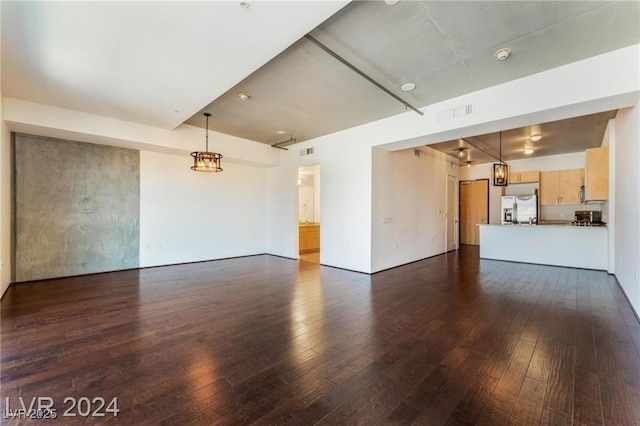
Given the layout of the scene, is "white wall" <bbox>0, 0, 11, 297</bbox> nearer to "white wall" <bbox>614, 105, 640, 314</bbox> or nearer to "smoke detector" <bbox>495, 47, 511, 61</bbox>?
"smoke detector" <bbox>495, 47, 511, 61</bbox>

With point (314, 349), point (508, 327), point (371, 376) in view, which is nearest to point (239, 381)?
point (314, 349)

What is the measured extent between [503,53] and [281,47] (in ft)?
8.29

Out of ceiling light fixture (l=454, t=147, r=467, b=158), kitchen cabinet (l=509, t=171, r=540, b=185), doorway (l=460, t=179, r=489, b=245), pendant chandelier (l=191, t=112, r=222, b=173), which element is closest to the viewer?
pendant chandelier (l=191, t=112, r=222, b=173)

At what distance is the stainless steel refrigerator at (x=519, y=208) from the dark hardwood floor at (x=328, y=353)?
15.4 feet

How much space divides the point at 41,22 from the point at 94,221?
13.8ft

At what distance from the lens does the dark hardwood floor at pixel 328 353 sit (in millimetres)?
1812

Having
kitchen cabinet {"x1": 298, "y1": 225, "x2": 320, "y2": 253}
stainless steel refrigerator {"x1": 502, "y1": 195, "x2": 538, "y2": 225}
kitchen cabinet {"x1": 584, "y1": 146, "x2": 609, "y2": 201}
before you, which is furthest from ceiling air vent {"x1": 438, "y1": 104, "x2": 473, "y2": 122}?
stainless steel refrigerator {"x1": 502, "y1": 195, "x2": 538, "y2": 225}

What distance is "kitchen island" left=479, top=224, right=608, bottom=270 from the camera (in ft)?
19.5

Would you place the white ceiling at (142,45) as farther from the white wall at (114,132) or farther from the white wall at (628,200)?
the white wall at (628,200)

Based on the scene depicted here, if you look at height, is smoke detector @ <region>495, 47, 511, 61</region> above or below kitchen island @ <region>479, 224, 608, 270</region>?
above

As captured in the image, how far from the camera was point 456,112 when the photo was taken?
13.9ft

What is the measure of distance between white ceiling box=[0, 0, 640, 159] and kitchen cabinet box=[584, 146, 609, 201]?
3.12m

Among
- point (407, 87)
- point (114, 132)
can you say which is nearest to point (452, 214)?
point (407, 87)

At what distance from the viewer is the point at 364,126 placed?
5.70 metres
